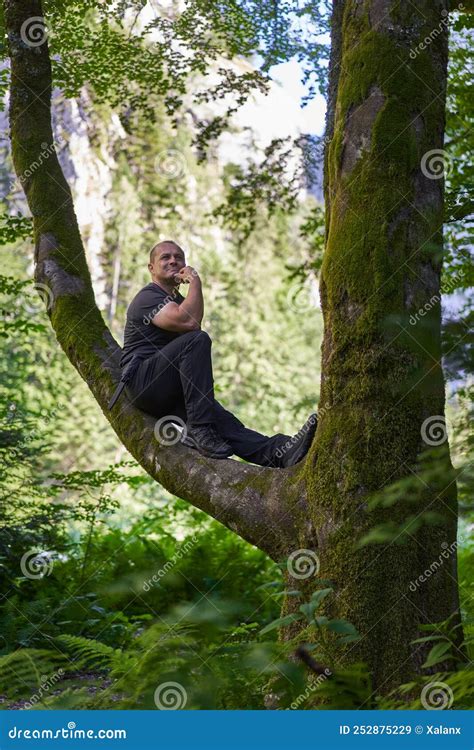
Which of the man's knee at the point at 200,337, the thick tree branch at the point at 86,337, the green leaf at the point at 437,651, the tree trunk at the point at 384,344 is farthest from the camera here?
the man's knee at the point at 200,337

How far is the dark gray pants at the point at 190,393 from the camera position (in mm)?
4613

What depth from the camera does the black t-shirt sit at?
4.96 m

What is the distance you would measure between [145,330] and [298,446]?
1241mm

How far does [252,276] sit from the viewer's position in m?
27.8

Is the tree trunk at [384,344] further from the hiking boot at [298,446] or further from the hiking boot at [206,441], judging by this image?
the hiking boot at [206,441]

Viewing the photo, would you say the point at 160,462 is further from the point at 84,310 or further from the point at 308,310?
the point at 308,310

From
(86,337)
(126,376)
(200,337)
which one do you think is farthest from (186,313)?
(86,337)

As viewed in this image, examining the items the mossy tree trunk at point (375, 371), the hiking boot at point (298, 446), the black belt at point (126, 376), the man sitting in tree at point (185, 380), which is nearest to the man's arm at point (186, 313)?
the man sitting in tree at point (185, 380)

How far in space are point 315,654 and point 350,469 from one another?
0.74 metres

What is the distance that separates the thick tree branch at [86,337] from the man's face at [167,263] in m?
0.42

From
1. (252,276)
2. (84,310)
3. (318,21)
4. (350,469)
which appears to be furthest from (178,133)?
(350,469)

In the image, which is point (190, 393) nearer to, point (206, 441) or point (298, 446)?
point (206, 441)

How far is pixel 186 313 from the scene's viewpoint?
471 centimetres

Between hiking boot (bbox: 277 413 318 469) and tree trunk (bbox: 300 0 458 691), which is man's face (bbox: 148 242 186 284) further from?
tree trunk (bbox: 300 0 458 691)
